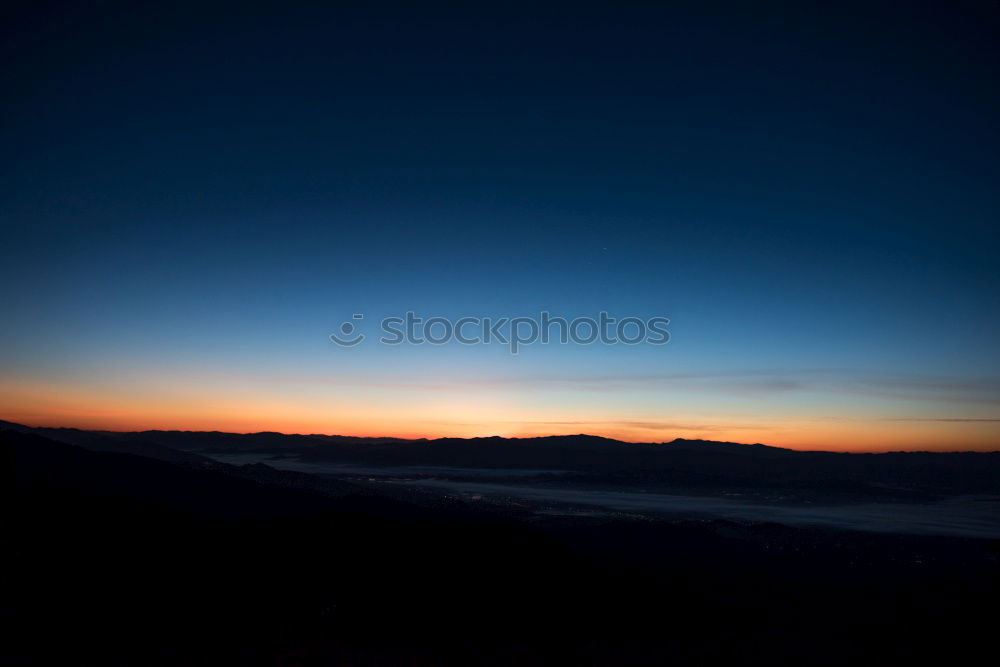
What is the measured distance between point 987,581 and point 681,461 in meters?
A: 75.7

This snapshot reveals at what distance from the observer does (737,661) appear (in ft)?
42.5

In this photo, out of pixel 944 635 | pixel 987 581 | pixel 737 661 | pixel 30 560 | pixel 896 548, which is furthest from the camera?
pixel 896 548

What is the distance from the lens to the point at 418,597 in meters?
16.1

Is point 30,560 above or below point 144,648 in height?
above

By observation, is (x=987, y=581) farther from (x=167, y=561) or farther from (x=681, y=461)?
(x=681, y=461)

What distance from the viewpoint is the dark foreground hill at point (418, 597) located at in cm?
1277

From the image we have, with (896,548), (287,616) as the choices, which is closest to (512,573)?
(287,616)

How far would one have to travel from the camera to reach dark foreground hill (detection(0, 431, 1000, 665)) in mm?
12766

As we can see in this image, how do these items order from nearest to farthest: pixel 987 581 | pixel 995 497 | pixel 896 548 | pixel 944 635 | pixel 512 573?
pixel 944 635, pixel 512 573, pixel 987 581, pixel 896 548, pixel 995 497

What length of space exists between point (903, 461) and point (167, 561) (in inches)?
4432

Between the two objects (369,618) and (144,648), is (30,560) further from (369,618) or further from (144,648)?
(369,618)

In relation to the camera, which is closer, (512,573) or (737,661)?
(737,661)

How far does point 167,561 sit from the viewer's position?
1609 cm

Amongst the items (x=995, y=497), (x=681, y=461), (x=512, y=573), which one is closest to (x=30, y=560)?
(x=512, y=573)
